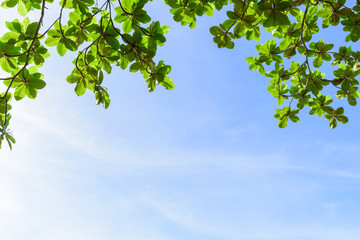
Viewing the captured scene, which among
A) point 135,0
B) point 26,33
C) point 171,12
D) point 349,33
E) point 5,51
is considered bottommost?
point 5,51

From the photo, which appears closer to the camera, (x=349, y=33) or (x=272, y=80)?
(x=349, y=33)

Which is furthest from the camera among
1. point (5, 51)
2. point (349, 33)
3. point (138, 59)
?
point (349, 33)

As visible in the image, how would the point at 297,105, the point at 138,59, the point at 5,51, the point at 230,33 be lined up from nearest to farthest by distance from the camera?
1. the point at 5,51
2. the point at 138,59
3. the point at 230,33
4. the point at 297,105

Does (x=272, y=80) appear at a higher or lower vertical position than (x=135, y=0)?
higher

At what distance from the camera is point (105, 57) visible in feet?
14.8

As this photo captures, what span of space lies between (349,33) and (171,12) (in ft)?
9.52

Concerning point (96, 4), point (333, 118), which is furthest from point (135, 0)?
point (333, 118)

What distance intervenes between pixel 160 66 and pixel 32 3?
1.90 meters

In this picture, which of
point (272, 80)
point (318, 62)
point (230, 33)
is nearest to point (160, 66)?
point (230, 33)

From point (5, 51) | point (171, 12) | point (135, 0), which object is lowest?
point (5, 51)

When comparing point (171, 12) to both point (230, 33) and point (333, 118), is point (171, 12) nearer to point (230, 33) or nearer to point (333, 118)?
point (230, 33)

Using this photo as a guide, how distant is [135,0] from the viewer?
4.31 metres

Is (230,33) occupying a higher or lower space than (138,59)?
higher

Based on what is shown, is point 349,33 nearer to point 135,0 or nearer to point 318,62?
point 318,62
